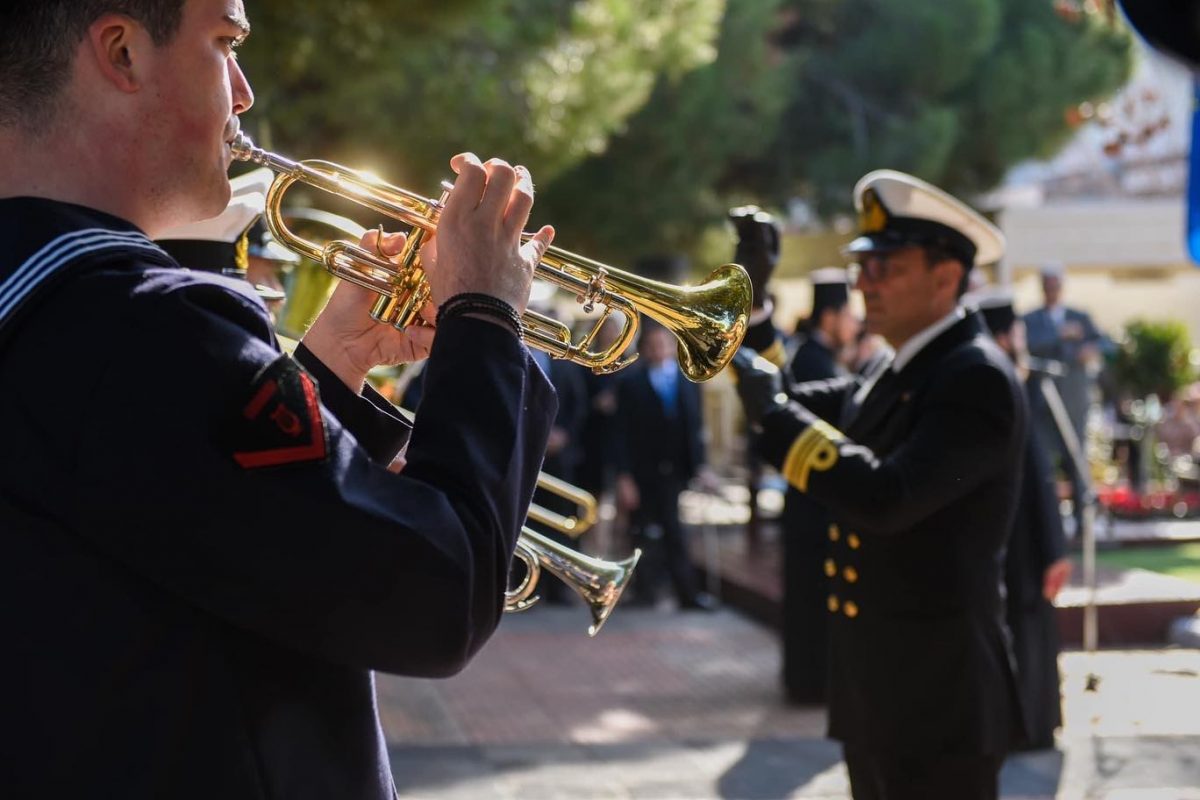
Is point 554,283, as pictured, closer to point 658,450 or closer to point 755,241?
point 755,241

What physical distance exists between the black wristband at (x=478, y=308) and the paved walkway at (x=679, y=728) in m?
4.36

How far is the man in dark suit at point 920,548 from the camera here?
3570 millimetres

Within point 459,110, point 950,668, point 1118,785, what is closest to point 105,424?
point 950,668

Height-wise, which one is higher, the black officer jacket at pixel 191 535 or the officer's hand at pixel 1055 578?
the black officer jacket at pixel 191 535

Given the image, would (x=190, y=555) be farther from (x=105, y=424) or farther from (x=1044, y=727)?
(x=1044, y=727)

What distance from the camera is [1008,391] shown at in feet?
12.3

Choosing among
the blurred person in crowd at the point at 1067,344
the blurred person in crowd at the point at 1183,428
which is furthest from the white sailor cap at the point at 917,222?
the blurred person in crowd at the point at 1183,428

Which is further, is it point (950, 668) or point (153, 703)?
point (950, 668)

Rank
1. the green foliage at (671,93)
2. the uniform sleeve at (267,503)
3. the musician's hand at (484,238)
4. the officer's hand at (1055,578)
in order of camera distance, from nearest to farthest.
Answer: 1. the uniform sleeve at (267,503)
2. the musician's hand at (484,238)
3. the officer's hand at (1055,578)
4. the green foliage at (671,93)

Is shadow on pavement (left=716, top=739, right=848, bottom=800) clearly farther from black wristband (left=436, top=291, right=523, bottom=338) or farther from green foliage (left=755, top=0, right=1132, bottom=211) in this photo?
green foliage (left=755, top=0, right=1132, bottom=211)

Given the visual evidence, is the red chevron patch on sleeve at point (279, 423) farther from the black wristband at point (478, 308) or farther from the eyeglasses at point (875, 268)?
the eyeglasses at point (875, 268)

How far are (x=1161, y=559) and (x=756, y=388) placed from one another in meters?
8.61

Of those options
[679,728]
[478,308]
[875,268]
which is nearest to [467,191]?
[478,308]

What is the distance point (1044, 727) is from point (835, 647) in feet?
9.01
